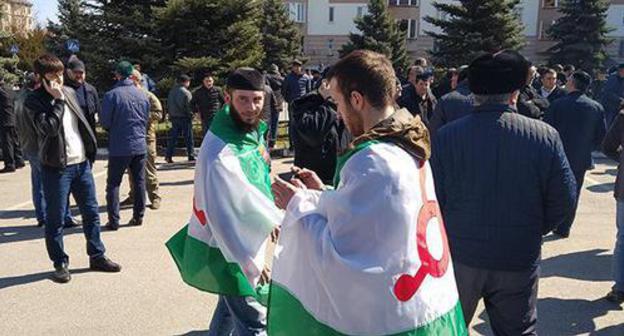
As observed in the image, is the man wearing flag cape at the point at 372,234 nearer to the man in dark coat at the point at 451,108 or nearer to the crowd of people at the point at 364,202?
the crowd of people at the point at 364,202

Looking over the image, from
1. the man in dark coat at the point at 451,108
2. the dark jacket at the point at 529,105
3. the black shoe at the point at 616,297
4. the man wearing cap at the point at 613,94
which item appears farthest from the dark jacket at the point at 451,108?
the man wearing cap at the point at 613,94

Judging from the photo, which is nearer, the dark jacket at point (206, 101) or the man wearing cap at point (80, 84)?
the man wearing cap at point (80, 84)

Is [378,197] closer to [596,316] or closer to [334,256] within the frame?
[334,256]

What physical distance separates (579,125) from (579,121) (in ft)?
0.16

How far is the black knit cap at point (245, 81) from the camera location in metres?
3.32

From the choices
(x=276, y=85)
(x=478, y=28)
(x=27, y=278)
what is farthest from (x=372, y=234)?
(x=478, y=28)

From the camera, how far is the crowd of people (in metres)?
2.06

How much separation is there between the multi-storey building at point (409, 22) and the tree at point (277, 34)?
917 cm

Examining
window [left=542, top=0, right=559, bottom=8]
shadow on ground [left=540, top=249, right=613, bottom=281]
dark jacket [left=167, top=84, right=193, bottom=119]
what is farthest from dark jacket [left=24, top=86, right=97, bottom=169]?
window [left=542, top=0, right=559, bottom=8]

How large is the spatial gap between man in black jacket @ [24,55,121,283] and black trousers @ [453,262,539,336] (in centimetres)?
376

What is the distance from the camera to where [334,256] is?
2.06 m

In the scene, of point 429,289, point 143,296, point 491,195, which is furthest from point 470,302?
point 143,296

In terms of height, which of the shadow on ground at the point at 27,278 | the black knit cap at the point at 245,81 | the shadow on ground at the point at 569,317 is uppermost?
the black knit cap at the point at 245,81

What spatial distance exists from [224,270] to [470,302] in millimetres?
1395
